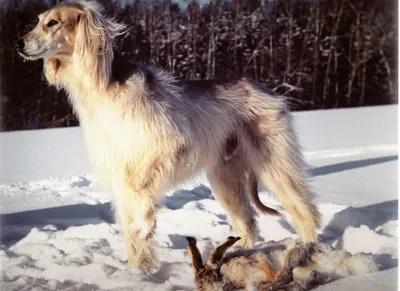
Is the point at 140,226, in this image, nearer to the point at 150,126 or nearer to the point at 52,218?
the point at 150,126

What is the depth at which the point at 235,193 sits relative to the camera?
2.57 metres

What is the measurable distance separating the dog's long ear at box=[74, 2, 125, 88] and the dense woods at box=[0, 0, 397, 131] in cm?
42

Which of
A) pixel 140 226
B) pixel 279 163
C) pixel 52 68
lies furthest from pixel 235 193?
pixel 52 68

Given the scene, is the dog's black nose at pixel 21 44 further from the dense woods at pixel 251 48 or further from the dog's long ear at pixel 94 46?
the dense woods at pixel 251 48

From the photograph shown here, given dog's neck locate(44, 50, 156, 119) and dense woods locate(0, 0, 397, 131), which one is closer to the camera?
dog's neck locate(44, 50, 156, 119)

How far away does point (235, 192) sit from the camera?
257 centimetres

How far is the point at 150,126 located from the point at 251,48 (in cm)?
178

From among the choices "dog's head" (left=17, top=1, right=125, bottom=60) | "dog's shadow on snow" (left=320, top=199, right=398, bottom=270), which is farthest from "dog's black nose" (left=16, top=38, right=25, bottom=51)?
"dog's shadow on snow" (left=320, top=199, right=398, bottom=270)

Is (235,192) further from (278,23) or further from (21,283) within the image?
(278,23)

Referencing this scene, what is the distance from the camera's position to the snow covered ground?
1.94 m

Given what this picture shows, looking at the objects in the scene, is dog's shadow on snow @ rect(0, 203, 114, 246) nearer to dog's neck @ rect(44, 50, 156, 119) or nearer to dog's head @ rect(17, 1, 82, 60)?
dog's neck @ rect(44, 50, 156, 119)

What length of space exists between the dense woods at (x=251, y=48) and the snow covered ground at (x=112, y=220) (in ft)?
0.58

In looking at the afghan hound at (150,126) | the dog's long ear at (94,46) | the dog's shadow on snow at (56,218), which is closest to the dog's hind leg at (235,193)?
the afghan hound at (150,126)

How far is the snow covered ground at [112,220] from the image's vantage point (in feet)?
6.35
